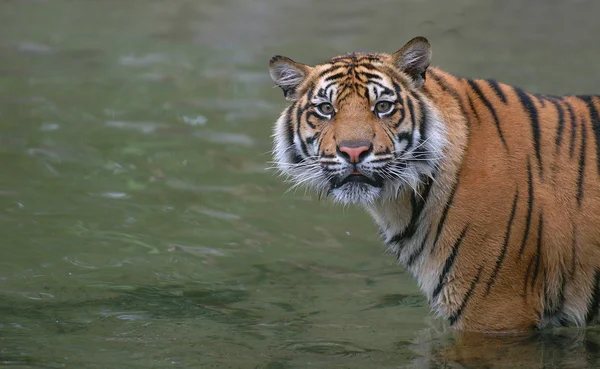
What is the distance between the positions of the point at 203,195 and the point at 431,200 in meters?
2.62

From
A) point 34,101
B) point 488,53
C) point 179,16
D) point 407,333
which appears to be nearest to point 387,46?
point 488,53

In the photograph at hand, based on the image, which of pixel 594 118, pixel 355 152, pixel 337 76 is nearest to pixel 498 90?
pixel 594 118

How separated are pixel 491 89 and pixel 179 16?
6.23 metres

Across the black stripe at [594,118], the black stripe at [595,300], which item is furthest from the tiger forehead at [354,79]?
the black stripe at [595,300]

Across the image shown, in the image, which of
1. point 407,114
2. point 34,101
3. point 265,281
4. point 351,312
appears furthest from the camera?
point 34,101

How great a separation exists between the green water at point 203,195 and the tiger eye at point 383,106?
38.3 inches

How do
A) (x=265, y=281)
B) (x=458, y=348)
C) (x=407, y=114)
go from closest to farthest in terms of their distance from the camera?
(x=407, y=114)
(x=458, y=348)
(x=265, y=281)

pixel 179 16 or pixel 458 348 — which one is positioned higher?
pixel 179 16

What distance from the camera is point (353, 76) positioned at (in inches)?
152

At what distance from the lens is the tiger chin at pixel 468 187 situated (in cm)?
380

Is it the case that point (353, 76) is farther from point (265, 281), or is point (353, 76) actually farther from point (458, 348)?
point (265, 281)

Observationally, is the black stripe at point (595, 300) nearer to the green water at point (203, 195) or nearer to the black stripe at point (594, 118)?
the green water at point (203, 195)

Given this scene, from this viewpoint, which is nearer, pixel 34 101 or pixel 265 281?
pixel 265 281

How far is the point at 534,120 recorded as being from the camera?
3996 mm
